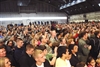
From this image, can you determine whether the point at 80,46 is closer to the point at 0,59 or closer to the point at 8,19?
the point at 0,59

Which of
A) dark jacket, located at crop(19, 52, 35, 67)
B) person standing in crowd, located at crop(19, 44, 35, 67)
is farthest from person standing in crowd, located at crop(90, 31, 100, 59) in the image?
dark jacket, located at crop(19, 52, 35, 67)

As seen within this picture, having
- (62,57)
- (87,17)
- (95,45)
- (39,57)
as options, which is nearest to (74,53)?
(62,57)

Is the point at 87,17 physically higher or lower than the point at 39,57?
lower

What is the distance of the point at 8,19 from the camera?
43.3m

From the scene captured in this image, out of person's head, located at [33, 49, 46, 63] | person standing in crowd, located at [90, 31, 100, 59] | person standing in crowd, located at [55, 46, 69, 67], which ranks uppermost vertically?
person's head, located at [33, 49, 46, 63]

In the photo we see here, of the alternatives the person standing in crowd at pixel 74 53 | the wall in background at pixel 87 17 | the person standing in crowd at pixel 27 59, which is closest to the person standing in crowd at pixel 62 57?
the person standing in crowd at pixel 27 59

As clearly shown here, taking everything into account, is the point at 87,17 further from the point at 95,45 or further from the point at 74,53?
the point at 74,53

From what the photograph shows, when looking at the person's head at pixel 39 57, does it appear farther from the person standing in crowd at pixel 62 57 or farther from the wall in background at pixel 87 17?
the wall in background at pixel 87 17

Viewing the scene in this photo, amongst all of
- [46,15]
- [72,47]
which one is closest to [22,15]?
[46,15]

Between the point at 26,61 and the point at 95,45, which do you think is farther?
the point at 95,45

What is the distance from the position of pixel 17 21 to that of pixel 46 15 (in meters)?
7.03

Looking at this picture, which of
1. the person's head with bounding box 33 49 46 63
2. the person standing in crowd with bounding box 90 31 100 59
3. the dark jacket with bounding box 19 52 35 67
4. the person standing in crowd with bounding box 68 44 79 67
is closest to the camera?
the person's head with bounding box 33 49 46 63

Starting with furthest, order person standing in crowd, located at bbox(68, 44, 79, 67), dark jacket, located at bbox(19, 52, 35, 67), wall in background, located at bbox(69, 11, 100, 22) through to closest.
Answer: wall in background, located at bbox(69, 11, 100, 22), person standing in crowd, located at bbox(68, 44, 79, 67), dark jacket, located at bbox(19, 52, 35, 67)

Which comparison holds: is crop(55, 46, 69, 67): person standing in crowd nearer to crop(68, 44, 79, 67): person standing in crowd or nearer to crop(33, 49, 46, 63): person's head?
crop(33, 49, 46, 63): person's head
